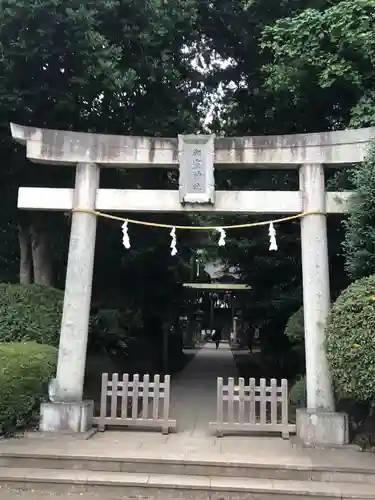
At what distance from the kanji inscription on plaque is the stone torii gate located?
0.02m

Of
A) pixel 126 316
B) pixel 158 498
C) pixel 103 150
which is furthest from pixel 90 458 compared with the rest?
pixel 126 316

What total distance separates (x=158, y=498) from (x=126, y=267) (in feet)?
28.4

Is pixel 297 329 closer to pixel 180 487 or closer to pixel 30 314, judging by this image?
pixel 180 487

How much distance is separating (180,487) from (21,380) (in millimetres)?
3159

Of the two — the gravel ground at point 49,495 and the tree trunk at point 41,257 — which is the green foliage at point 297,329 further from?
the tree trunk at point 41,257

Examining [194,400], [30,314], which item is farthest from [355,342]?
[194,400]

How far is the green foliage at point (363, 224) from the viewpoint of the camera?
796 centimetres

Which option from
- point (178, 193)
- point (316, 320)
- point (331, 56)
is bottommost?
point (316, 320)

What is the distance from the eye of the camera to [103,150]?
8984 mm

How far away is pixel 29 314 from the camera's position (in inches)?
383

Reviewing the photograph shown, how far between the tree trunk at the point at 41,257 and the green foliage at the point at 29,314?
2.17 m

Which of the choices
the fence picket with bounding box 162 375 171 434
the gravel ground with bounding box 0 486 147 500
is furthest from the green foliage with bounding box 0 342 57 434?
the fence picket with bounding box 162 375 171 434

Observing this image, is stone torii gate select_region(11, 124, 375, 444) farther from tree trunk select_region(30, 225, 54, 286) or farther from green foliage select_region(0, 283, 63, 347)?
tree trunk select_region(30, 225, 54, 286)

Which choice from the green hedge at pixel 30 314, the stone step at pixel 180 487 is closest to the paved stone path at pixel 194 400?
the stone step at pixel 180 487
